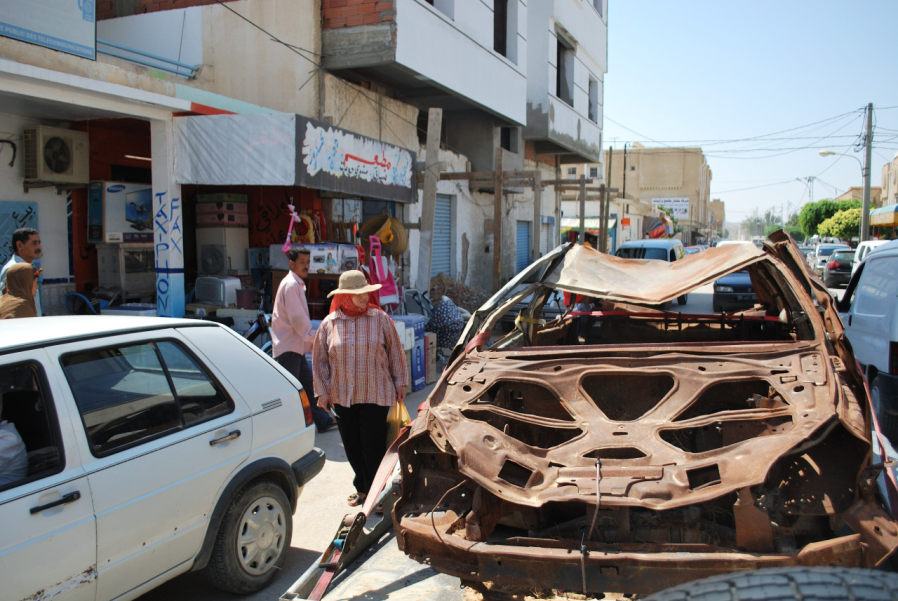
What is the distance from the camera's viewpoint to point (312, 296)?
1059cm

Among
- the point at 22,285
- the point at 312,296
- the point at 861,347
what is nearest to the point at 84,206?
the point at 312,296

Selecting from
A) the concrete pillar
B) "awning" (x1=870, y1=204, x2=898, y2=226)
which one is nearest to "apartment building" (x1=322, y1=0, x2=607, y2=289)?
the concrete pillar

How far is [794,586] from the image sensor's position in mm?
1570

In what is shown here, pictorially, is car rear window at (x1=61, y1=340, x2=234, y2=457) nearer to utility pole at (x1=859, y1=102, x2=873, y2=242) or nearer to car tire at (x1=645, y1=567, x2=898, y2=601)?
car tire at (x1=645, y1=567, x2=898, y2=601)

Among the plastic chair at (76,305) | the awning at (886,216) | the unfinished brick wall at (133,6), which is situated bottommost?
the plastic chair at (76,305)

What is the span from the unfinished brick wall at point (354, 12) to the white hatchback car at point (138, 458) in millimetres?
8181

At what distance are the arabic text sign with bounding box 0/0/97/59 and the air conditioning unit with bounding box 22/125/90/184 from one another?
4.64 feet

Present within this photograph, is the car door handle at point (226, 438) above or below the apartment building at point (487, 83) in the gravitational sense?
below

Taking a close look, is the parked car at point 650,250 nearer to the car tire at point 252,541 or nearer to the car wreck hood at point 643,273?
the car wreck hood at point 643,273

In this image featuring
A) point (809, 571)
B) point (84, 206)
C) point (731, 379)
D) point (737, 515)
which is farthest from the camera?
point (84, 206)

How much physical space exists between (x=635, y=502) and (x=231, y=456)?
2.17 metres

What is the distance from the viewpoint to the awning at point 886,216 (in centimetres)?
2519

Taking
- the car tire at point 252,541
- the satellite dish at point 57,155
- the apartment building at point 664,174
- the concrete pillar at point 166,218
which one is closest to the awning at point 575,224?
the concrete pillar at point 166,218

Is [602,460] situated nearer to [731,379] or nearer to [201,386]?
[731,379]
